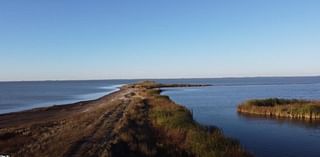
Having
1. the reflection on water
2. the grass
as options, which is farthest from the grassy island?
the grass

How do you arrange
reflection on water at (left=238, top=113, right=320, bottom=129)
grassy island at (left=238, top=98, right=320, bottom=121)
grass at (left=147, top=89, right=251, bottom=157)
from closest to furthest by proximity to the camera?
grass at (left=147, top=89, right=251, bottom=157), reflection on water at (left=238, top=113, right=320, bottom=129), grassy island at (left=238, top=98, right=320, bottom=121)

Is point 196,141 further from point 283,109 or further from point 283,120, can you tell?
point 283,109

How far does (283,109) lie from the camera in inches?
1706

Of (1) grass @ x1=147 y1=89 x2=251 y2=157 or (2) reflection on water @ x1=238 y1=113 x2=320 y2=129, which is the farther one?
(2) reflection on water @ x1=238 y1=113 x2=320 y2=129

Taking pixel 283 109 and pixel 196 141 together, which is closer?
pixel 196 141

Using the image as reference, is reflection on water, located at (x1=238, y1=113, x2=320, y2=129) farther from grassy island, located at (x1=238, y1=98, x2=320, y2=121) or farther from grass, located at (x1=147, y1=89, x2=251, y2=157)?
grass, located at (x1=147, y1=89, x2=251, y2=157)

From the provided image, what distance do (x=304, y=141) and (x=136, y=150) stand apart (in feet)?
45.4

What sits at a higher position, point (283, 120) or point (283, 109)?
point (283, 109)

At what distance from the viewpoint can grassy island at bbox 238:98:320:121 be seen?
39.9m

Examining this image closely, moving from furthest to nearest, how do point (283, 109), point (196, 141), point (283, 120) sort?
point (283, 109) < point (283, 120) < point (196, 141)

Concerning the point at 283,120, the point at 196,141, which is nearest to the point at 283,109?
the point at 283,120

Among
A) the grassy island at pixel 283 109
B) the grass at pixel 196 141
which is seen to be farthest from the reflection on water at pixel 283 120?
the grass at pixel 196 141

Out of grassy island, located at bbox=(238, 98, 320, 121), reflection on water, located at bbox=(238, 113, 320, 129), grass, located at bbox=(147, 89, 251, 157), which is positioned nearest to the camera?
grass, located at bbox=(147, 89, 251, 157)

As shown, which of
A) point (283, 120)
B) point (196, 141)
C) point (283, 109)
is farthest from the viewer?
point (283, 109)
